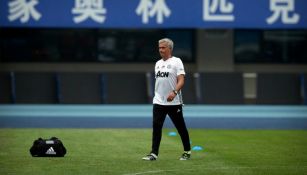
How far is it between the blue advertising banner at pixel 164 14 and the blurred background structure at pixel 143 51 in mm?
34

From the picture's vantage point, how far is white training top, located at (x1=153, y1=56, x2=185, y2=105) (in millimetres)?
13844

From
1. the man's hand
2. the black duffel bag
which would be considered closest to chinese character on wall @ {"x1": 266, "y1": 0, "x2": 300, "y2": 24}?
the man's hand

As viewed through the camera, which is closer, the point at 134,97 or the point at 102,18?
the point at 102,18

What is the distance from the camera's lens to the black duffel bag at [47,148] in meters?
14.1

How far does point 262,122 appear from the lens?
23.8 metres

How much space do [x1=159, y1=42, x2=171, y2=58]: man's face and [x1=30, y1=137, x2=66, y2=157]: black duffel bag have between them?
240cm

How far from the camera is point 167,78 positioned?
1384 cm

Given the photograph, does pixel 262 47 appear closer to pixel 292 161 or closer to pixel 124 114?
pixel 124 114

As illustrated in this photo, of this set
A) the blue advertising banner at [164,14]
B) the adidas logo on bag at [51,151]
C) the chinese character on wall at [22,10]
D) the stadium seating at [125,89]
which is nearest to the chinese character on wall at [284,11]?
the blue advertising banner at [164,14]

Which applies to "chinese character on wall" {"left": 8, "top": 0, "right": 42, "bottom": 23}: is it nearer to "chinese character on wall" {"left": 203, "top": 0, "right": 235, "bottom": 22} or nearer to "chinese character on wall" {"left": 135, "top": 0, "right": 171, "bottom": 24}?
"chinese character on wall" {"left": 135, "top": 0, "right": 171, "bottom": 24}

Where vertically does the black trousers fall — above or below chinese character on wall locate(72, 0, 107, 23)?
below

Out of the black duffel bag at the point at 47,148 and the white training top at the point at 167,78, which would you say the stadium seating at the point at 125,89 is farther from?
the white training top at the point at 167,78

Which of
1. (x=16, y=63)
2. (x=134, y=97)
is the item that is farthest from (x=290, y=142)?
(x=16, y=63)

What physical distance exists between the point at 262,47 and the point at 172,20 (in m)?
5.86
